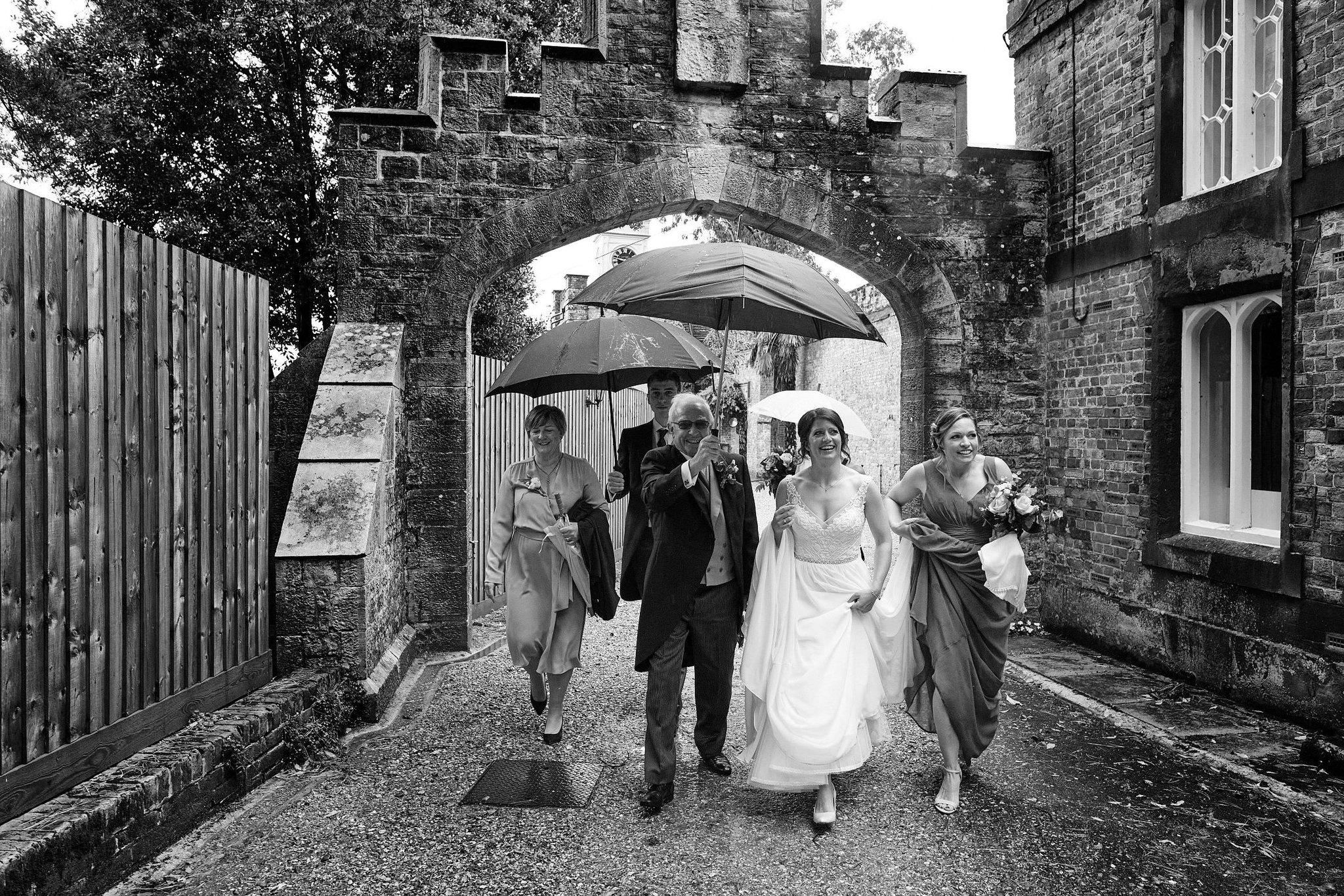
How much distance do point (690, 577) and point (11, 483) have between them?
2673 mm

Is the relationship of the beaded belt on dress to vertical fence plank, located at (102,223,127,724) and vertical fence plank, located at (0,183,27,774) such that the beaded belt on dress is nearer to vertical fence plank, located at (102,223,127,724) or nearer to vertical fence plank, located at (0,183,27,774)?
vertical fence plank, located at (102,223,127,724)

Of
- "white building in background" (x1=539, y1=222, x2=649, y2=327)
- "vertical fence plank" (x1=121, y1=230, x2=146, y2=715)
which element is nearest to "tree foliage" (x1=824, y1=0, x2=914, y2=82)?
"white building in background" (x1=539, y1=222, x2=649, y2=327)

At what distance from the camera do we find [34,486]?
10.6 ft

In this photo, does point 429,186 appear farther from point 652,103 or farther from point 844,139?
point 844,139

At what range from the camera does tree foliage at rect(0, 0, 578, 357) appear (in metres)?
10.3

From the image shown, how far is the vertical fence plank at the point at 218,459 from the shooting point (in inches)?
179

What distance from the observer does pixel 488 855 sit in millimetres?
3779

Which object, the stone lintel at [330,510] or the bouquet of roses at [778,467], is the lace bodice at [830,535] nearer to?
the bouquet of roses at [778,467]

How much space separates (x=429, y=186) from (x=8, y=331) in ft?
15.1

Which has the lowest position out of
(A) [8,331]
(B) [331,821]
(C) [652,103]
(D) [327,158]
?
(B) [331,821]

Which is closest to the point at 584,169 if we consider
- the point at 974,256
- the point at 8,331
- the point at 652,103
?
the point at 652,103

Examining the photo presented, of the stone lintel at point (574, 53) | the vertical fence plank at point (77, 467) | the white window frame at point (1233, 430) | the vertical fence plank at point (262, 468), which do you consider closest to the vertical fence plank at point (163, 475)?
the vertical fence plank at point (77, 467)

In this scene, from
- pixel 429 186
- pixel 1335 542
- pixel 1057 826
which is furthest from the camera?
pixel 429 186

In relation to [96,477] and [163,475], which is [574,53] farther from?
[96,477]
